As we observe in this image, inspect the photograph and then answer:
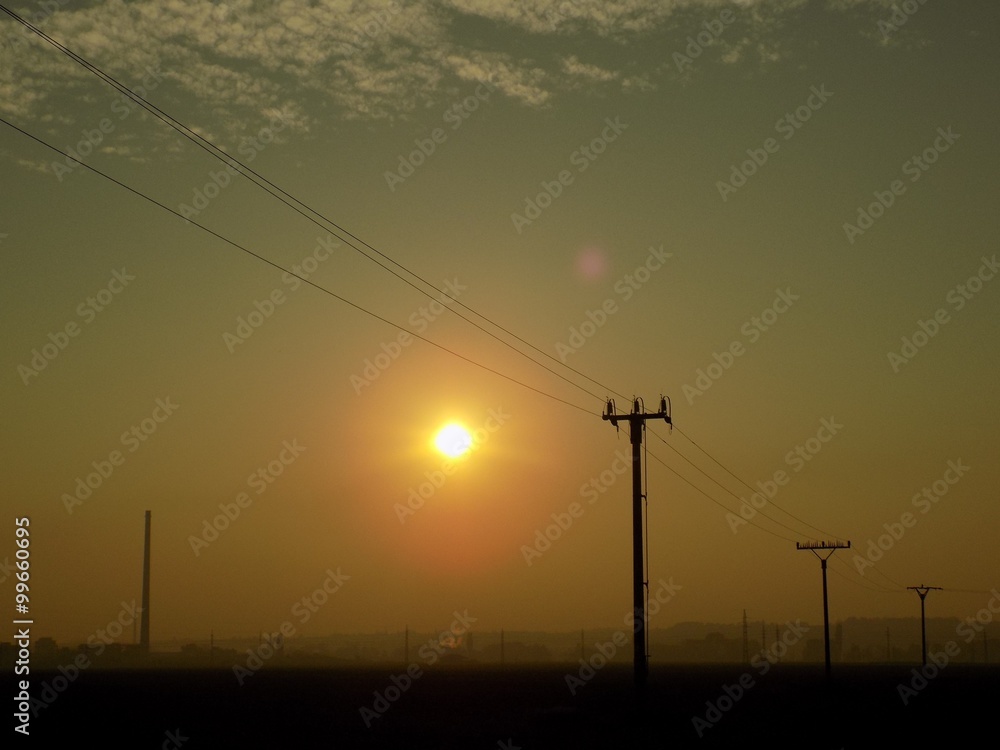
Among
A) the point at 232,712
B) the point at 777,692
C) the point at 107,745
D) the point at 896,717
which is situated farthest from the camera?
the point at 777,692

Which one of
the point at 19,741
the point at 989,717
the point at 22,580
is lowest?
the point at 19,741

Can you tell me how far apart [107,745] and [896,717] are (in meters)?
38.2

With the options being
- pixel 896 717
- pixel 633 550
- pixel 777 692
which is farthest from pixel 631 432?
pixel 777 692

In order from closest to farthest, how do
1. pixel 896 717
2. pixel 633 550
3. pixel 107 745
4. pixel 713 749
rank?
pixel 713 749 → pixel 107 745 → pixel 633 550 → pixel 896 717

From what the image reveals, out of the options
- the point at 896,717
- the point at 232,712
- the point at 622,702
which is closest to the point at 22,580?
the point at 232,712

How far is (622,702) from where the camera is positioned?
2446 inches

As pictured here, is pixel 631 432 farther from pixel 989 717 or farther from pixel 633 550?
pixel 989 717

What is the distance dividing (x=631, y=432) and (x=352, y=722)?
19537 millimetres

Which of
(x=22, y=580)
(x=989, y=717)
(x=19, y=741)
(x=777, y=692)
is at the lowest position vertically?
(x=19, y=741)

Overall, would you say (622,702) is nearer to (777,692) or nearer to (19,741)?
(777,692)

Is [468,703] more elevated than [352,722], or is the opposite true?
[468,703]

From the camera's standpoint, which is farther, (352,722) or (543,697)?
(543,697)

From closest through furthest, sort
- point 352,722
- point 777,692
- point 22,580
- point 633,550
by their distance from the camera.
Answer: point 22,580 → point 633,550 → point 352,722 → point 777,692

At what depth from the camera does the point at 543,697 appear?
7444 centimetres
